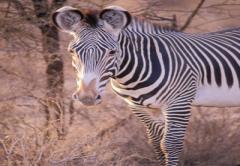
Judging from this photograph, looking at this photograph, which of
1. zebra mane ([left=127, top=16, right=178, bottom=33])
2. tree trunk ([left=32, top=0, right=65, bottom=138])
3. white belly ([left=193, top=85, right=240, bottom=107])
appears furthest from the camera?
tree trunk ([left=32, top=0, right=65, bottom=138])

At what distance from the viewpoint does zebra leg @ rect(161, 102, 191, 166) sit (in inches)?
217

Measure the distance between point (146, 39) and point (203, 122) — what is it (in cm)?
136

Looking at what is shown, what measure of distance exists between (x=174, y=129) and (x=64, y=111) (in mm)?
1469

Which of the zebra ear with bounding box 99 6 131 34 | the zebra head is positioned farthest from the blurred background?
the zebra ear with bounding box 99 6 131 34

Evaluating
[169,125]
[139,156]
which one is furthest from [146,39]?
[139,156]

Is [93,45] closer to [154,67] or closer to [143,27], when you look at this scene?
[154,67]

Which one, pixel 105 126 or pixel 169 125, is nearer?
pixel 169 125

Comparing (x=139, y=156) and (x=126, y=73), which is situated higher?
(x=126, y=73)

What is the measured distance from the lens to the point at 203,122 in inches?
257

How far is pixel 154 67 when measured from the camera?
217 inches

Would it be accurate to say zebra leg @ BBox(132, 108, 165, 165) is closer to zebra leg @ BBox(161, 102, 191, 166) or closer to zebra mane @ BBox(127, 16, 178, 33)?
zebra leg @ BBox(161, 102, 191, 166)

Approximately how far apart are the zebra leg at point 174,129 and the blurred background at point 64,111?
1.41 ft

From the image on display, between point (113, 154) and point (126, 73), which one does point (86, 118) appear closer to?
point (113, 154)

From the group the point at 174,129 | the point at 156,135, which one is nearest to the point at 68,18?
the point at 174,129
